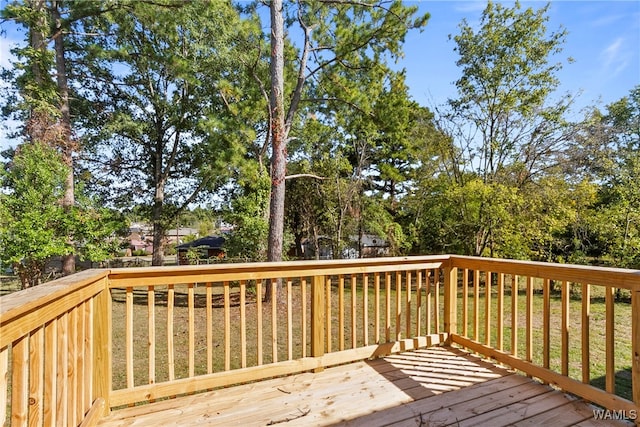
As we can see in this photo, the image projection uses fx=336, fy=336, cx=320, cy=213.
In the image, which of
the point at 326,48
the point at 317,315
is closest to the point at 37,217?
the point at 326,48

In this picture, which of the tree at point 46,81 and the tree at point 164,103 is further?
the tree at point 164,103

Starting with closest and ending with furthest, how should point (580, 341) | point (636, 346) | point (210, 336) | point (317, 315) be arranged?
1. point (636, 346)
2. point (210, 336)
3. point (317, 315)
4. point (580, 341)

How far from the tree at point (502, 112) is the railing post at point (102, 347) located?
26.5 feet

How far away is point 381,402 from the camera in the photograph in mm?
2158

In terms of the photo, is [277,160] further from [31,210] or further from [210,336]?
[31,210]

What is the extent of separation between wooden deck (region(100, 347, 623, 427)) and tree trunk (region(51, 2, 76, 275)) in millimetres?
8311

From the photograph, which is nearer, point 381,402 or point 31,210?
point 381,402

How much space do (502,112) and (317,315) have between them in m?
8.08

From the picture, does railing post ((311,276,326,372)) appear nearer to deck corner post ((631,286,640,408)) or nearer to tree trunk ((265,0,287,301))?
deck corner post ((631,286,640,408))

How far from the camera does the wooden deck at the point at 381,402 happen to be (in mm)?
1948

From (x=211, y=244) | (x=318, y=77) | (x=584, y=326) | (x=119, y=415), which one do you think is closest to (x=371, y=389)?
(x=584, y=326)

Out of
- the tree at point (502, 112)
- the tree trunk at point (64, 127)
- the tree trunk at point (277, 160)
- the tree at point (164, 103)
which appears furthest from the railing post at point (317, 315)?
the tree trunk at point (64, 127)

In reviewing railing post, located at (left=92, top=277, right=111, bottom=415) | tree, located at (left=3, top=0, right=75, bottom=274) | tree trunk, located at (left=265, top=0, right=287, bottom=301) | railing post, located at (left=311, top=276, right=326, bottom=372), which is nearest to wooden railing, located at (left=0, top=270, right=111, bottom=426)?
railing post, located at (left=92, top=277, right=111, bottom=415)

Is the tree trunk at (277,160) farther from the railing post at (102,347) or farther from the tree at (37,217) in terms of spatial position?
the tree at (37,217)
